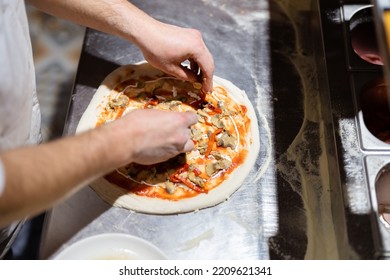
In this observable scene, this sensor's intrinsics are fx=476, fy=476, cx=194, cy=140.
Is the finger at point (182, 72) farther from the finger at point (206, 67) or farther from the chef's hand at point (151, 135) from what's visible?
the chef's hand at point (151, 135)

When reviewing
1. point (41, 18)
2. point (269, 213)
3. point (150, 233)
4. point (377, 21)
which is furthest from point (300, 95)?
point (41, 18)

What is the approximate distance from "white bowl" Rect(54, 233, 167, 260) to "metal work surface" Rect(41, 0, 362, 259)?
7 cm

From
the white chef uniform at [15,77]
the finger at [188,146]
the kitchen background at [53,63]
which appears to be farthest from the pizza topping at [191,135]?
the kitchen background at [53,63]

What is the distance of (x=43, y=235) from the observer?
1612 millimetres

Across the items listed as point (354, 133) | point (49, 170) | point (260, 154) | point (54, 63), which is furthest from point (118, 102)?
point (54, 63)

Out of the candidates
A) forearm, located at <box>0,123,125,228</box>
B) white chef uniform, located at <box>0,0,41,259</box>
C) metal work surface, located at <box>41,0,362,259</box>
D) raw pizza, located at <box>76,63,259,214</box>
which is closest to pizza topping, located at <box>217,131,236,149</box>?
raw pizza, located at <box>76,63,259,214</box>

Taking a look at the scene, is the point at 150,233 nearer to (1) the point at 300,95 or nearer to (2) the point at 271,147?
(2) the point at 271,147

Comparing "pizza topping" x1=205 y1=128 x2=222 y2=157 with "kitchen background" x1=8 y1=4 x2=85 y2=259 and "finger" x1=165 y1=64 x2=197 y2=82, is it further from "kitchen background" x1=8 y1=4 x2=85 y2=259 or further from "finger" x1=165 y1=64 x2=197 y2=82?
"kitchen background" x1=8 y1=4 x2=85 y2=259

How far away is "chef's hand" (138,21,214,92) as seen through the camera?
175cm

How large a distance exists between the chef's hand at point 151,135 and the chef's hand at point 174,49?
286mm

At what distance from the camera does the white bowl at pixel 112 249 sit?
60.0 inches

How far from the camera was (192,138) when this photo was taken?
178 cm

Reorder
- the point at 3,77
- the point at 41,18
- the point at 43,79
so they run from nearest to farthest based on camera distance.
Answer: the point at 3,77 → the point at 43,79 → the point at 41,18
